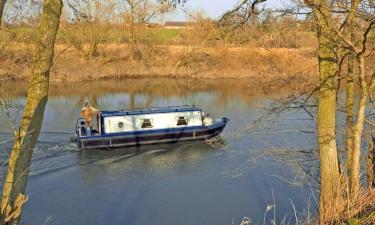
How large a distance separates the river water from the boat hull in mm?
328

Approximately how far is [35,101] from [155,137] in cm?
1458

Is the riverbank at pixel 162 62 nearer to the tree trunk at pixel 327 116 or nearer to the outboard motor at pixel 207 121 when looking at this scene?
the outboard motor at pixel 207 121

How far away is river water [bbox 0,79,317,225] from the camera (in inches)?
472

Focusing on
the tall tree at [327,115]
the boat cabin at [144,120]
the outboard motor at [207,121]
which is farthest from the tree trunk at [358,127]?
the boat cabin at [144,120]

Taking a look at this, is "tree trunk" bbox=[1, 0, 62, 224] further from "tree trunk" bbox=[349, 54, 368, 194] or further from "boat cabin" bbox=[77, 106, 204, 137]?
"boat cabin" bbox=[77, 106, 204, 137]

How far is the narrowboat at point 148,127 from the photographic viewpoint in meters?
19.7

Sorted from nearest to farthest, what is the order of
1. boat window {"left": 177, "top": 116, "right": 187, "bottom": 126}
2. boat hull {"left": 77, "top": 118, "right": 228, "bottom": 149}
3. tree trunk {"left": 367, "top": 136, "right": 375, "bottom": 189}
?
tree trunk {"left": 367, "top": 136, "right": 375, "bottom": 189} < boat hull {"left": 77, "top": 118, "right": 228, "bottom": 149} < boat window {"left": 177, "top": 116, "right": 187, "bottom": 126}

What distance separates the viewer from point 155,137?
66.5ft

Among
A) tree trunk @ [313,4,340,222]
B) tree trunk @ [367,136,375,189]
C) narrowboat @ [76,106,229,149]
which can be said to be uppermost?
tree trunk @ [313,4,340,222]

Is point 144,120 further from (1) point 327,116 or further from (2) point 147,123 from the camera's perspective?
(1) point 327,116

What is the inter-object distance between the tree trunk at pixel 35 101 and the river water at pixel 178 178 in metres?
3.00

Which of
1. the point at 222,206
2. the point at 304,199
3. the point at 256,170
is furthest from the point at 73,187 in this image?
the point at 304,199

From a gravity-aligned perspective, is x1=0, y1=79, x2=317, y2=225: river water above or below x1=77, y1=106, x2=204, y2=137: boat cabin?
below

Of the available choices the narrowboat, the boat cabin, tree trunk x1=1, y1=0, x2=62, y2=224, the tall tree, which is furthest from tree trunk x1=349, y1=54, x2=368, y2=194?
the boat cabin
